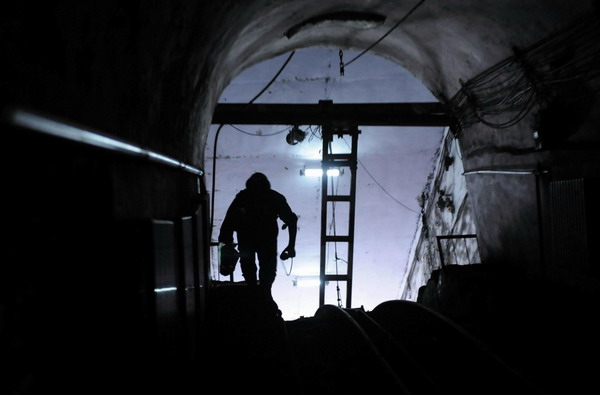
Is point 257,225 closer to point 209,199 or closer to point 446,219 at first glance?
point 209,199

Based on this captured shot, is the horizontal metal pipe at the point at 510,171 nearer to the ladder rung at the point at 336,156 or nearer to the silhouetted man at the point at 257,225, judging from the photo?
the ladder rung at the point at 336,156

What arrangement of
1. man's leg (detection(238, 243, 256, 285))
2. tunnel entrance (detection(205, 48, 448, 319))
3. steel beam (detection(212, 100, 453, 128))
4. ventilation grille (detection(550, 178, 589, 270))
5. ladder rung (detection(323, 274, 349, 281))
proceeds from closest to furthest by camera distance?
ventilation grille (detection(550, 178, 589, 270))
man's leg (detection(238, 243, 256, 285))
steel beam (detection(212, 100, 453, 128))
tunnel entrance (detection(205, 48, 448, 319))
ladder rung (detection(323, 274, 349, 281))

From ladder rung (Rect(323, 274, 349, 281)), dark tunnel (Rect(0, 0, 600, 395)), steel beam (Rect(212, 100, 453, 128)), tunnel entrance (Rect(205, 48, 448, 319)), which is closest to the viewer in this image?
dark tunnel (Rect(0, 0, 600, 395))

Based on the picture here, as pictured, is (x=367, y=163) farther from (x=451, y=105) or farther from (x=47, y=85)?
(x=47, y=85)

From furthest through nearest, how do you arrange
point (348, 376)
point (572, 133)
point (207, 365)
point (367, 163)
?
point (367, 163) → point (572, 133) → point (348, 376) → point (207, 365)

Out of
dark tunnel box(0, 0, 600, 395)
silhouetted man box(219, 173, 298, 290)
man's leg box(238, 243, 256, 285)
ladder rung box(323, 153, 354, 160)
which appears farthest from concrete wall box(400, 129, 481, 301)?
man's leg box(238, 243, 256, 285)

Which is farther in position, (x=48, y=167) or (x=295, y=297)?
(x=295, y=297)

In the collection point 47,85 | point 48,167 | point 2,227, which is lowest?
point 2,227

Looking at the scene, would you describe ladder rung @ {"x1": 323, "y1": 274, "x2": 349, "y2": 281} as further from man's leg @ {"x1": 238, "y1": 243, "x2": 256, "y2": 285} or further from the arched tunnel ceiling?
the arched tunnel ceiling

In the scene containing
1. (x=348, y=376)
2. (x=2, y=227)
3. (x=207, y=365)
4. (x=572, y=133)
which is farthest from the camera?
(x=572, y=133)

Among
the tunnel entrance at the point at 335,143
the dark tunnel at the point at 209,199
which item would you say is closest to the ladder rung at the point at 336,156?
the dark tunnel at the point at 209,199

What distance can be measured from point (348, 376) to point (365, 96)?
7.36m

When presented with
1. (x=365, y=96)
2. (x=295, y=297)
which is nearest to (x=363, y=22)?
(x=365, y=96)

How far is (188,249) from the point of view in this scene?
305 centimetres
